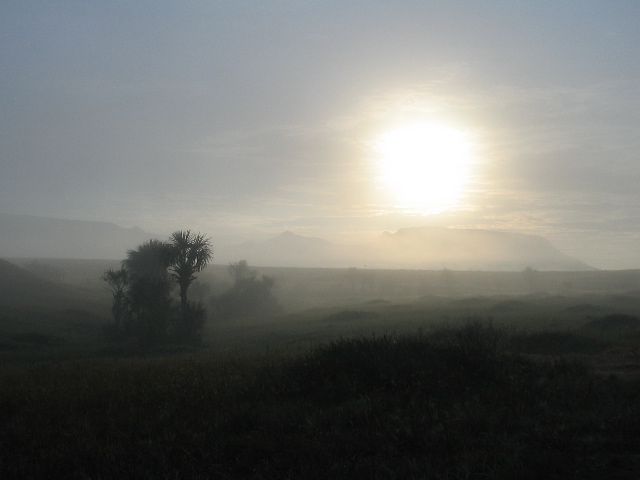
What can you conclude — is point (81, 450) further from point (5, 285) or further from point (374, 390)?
point (5, 285)

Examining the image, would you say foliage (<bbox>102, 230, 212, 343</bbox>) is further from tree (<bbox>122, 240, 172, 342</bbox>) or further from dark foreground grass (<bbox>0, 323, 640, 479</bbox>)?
dark foreground grass (<bbox>0, 323, 640, 479</bbox>)

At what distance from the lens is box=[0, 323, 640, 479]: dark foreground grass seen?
17.8ft

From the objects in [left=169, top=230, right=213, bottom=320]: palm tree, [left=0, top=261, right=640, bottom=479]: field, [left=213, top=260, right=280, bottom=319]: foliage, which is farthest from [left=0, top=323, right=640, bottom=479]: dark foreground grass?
[left=213, top=260, right=280, bottom=319]: foliage

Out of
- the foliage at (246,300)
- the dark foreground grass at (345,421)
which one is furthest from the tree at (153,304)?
the dark foreground grass at (345,421)

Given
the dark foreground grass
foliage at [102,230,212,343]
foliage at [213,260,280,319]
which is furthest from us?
foliage at [213,260,280,319]

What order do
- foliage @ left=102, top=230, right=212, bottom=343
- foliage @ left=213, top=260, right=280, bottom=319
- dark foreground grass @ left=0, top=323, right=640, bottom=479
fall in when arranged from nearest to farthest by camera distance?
dark foreground grass @ left=0, top=323, right=640, bottom=479
foliage @ left=102, top=230, right=212, bottom=343
foliage @ left=213, top=260, right=280, bottom=319

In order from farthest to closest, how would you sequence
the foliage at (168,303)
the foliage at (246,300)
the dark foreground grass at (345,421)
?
1. the foliage at (246,300)
2. the foliage at (168,303)
3. the dark foreground grass at (345,421)

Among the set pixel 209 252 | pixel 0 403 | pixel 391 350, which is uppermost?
pixel 209 252

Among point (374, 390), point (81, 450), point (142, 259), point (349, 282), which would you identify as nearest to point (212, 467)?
point (81, 450)

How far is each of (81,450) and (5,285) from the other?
73.3 meters

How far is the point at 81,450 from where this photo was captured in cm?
625

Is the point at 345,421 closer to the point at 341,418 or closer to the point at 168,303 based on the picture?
the point at 341,418

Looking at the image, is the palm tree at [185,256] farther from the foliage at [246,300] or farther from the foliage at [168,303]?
the foliage at [246,300]

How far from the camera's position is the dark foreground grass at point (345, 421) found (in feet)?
17.8
